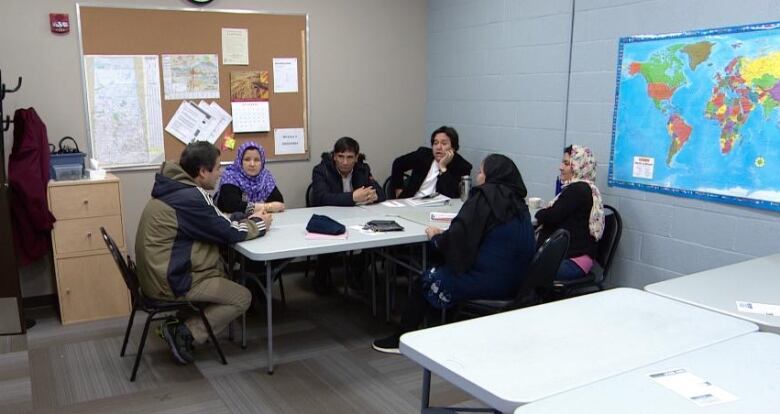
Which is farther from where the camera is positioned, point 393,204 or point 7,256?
point 393,204

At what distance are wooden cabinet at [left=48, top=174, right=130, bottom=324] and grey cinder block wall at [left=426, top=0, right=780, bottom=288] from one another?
8.92 ft

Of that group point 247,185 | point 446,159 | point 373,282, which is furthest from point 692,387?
point 446,159

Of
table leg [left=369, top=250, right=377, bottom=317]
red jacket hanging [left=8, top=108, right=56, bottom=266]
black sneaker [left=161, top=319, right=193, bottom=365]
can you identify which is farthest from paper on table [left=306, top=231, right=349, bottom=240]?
red jacket hanging [left=8, top=108, right=56, bottom=266]

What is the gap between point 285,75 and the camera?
15.8 feet

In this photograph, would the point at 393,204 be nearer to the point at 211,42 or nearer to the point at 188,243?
the point at 188,243

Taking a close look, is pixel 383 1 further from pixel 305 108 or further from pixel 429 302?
pixel 429 302

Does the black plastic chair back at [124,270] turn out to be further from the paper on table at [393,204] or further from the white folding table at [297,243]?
the paper on table at [393,204]

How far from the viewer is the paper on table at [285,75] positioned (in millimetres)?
4773

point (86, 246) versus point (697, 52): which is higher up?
point (697, 52)

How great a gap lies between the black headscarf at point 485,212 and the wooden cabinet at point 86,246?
2.19 m

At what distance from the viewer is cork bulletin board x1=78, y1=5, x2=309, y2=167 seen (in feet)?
13.6

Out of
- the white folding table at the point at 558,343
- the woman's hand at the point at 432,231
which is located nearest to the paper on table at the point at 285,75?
the woman's hand at the point at 432,231

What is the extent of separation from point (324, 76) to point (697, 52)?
2741mm

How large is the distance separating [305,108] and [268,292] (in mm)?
2220
